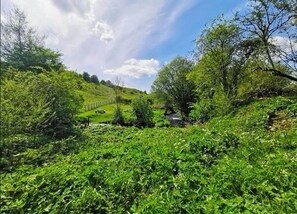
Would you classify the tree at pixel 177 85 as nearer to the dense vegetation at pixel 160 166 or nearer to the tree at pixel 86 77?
the dense vegetation at pixel 160 166

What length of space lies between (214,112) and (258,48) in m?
5.65

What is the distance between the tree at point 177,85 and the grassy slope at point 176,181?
2780 centimetres

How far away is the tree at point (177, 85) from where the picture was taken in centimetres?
3528

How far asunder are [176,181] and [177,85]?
32.9 metres

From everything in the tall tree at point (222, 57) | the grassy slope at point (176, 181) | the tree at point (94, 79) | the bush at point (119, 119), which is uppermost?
the tree at point (94, 79)

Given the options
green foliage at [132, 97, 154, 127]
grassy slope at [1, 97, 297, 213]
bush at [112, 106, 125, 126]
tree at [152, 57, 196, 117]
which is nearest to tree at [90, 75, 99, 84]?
tree at [152, 57, 196, 117]

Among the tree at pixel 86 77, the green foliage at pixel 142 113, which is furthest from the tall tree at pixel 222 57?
the tree at pixel 86 77

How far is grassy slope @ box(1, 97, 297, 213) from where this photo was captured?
3.89 meters

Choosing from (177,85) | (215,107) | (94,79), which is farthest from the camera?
(94,79)

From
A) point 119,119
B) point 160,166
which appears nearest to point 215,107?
point 119,119

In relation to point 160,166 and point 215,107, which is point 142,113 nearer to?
point 215,107

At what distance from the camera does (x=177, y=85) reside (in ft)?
122

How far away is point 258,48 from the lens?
1731cm

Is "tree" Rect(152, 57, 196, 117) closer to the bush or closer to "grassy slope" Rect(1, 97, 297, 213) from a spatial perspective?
the bush
